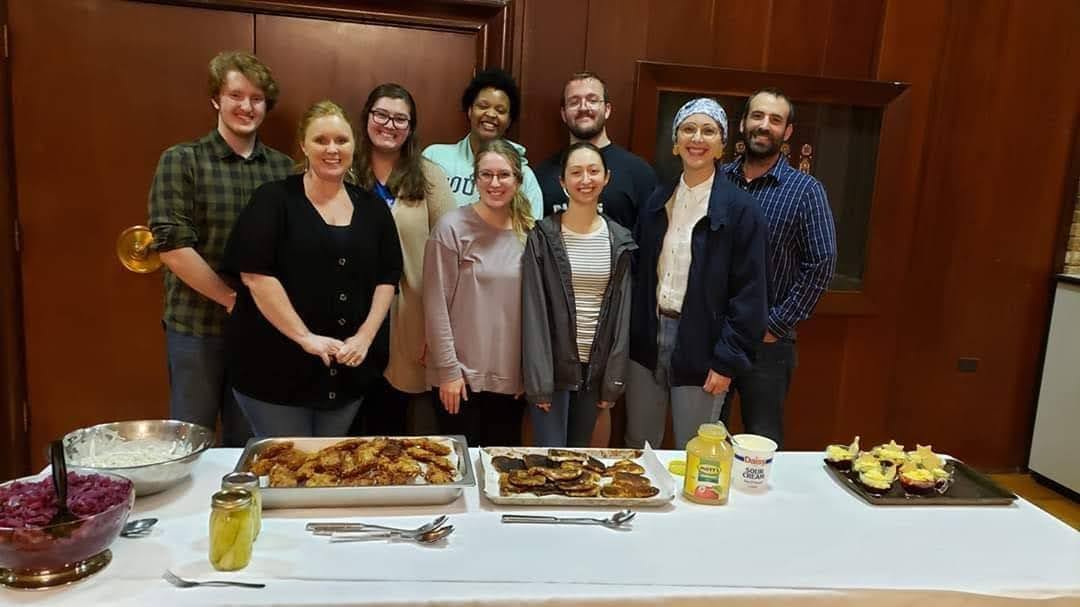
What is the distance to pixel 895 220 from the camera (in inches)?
125

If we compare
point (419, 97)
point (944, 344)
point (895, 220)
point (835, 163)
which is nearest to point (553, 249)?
point (419, 97)

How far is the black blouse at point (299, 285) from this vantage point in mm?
1874

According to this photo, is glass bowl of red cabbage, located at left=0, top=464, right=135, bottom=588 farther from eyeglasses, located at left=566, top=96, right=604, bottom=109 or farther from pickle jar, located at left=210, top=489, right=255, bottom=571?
eyeglasses, located at left=566, top=96, right=604, bottom=109

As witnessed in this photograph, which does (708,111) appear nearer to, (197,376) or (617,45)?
(617,45)

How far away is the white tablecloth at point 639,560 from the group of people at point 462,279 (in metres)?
0.60

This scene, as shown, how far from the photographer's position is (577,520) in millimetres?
1354

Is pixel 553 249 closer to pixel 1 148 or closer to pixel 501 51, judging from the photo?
pixel 501 51

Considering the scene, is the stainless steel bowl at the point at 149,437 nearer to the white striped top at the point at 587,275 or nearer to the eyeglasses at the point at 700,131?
the white striped top at the point at 587,275

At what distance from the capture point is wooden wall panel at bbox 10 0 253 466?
2.56 metres

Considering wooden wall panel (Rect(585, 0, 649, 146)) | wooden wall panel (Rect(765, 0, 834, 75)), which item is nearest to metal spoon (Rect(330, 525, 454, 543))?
wooden wall panel (Rect(585, 0, 649, 146))

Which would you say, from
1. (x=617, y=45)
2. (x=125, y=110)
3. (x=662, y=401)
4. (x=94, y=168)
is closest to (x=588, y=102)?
(x=617, y=45)

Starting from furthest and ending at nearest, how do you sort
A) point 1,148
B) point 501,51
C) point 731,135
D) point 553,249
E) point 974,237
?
point 974,237
point 731,135
point 501,51
point 1,148
point 553,249

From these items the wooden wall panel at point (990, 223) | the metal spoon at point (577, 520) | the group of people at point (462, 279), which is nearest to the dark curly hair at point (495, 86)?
the group of people at point (462, 279)

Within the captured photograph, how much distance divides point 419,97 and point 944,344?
8.60 ft
